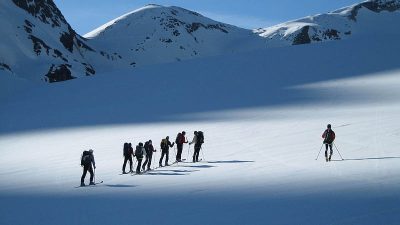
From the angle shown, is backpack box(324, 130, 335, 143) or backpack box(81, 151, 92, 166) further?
backpack box(324, 130, 335, 143)

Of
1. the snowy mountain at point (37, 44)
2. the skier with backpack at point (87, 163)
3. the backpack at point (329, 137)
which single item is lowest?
the skier with backpack at point (87, 163)

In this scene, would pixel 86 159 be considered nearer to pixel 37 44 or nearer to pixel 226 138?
pixel 226 138

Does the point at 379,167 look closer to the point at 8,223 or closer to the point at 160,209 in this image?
the point at 160,209

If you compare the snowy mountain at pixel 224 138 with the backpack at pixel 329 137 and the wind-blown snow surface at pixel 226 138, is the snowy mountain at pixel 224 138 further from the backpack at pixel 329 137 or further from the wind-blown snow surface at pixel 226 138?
the backpack at pixel 329 137

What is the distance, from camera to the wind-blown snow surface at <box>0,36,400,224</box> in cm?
969

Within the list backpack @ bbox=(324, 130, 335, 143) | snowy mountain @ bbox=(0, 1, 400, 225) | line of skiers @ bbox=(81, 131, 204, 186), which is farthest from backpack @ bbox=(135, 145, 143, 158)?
backpack @ bbox=(324, 130, 335, 143)

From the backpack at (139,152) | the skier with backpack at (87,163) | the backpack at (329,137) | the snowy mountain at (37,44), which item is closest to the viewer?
the skier with backpack at (87,163)

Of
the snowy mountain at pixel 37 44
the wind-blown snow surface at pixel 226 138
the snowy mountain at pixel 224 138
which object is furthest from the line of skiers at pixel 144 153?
the snowy mountain at pixel 37 44

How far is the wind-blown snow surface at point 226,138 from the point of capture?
31.8 feet

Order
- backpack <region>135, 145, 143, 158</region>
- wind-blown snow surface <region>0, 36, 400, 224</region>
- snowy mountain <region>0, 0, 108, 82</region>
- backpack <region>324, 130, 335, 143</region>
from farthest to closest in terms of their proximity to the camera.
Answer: snowy mountain <region>0, 0, 108, 82</region>, backpack <region>135, 145, 143, 158</region>, backpack <region>324, 130, 335, 143</region>, wind-blown snow surface <region>0, 36, 400, 224</region>

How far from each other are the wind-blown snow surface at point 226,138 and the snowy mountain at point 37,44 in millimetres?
52094

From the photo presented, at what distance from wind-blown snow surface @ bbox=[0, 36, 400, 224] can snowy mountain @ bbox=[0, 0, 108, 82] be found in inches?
2051

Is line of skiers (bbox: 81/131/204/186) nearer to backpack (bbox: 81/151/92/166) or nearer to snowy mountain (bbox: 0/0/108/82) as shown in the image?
backpack (bbox: 81/151/92/166)

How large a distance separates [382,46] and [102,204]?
38.6 meters
